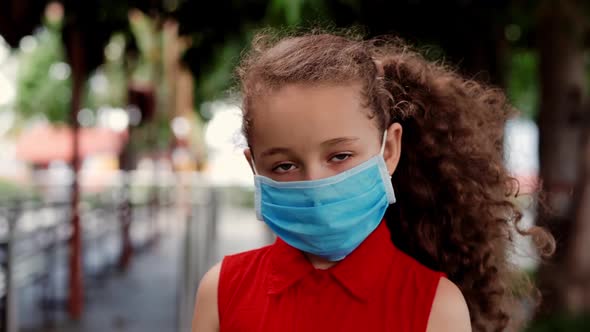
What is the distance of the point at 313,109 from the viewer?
5.11ft

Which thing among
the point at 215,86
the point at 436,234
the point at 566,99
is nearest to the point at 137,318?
the point at 566,99

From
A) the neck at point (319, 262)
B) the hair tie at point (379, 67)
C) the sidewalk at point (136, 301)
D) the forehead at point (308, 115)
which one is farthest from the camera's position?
the sidewalk at point (136, 301)

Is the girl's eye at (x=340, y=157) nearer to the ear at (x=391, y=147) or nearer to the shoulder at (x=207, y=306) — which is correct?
the ear at (x=391, y=147)

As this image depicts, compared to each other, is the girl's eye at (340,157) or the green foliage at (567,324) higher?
the girl's eye at (340,157)

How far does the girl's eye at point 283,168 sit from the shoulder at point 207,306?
12.6 inches

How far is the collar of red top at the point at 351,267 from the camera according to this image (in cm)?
160

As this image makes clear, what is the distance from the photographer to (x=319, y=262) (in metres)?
1.67

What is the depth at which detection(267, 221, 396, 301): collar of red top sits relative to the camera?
5.25ft

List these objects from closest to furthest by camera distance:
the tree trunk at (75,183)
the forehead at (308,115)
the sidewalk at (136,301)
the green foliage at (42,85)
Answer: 1. the forehead at (308,115)
2. the tree trunk at (75,183)
3. the sidewalk at (136,301)
4. the green foliage at (42,85)

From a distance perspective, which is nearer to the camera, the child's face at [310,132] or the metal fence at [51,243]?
the child's face at [310,132]

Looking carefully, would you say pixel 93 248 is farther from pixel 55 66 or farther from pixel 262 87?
pixel 55 66

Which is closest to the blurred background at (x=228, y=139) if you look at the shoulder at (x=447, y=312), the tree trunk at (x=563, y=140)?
the tree trunk at (x=563, y=140)

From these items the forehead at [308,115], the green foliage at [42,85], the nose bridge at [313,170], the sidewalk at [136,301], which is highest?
the green foliage at [42,85]

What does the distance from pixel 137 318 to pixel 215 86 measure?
7599 millimetres
